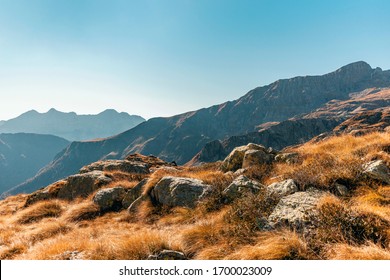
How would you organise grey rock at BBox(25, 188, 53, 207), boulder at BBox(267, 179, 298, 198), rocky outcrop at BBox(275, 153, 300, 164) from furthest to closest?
1. grey rock at BBox(25, 188, 53, 207)
2. rocky outcrop at BBox(275, 153, 300, 164)
3. boulder at BBox(267, 179, 298, 198)

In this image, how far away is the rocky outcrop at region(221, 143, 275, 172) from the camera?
556 inches

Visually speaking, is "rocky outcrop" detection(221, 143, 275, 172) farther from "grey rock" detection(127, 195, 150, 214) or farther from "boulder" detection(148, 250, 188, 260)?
"boulder" detection(148, 250, 188, 260)

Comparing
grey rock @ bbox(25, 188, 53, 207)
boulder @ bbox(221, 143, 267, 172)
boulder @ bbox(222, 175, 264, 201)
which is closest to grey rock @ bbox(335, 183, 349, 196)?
boulder @ bbox(222, 175, 264, 201)

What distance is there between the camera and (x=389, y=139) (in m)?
12.1

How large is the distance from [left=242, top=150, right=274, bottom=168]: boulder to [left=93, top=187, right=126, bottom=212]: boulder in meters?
7.16

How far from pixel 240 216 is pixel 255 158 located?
702cm

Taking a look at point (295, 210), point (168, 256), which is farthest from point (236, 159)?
point (168, 256)

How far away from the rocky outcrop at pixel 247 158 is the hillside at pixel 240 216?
63mm

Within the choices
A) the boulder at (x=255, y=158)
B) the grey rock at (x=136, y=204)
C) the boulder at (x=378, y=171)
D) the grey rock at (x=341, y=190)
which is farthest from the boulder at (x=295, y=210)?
the grey rock at (x=136, y=204)

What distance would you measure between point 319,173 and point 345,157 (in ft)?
9.14

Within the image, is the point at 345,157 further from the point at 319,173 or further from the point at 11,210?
the point at 11,210

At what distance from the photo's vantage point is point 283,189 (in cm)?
881

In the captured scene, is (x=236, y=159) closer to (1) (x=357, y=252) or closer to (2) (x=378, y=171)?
(2) (x=378, y=171)
